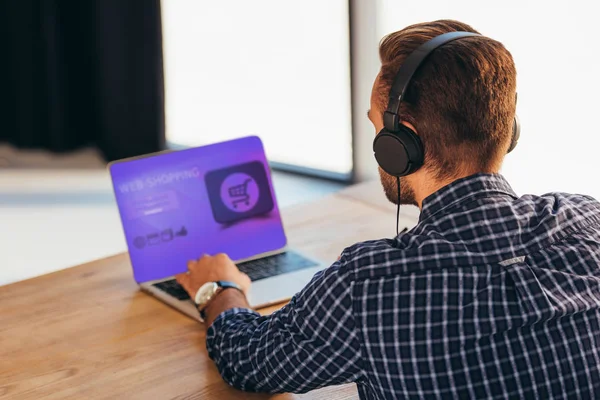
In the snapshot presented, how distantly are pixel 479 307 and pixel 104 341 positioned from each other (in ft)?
2.26

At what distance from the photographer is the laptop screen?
171cm

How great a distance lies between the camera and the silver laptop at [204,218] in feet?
5.58

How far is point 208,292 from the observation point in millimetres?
1540

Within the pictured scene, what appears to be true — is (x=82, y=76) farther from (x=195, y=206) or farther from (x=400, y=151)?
(x=400, y=151)

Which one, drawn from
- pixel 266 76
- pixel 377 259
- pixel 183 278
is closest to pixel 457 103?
pixel 377 259

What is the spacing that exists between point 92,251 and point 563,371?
9.11ft

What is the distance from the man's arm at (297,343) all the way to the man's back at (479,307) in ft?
0.09

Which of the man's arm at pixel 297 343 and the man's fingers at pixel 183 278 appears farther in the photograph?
the man's fingers at pixel 183 278

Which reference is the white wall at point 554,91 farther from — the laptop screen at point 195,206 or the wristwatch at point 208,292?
the wristwatch at point 208,292

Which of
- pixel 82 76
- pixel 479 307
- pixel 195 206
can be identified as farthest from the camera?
pixel 82 76

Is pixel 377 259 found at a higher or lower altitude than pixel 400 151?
lower

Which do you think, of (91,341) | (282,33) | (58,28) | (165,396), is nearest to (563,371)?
(165,396)

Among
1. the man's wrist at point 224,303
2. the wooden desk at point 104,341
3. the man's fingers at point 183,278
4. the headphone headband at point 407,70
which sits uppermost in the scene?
the headphone headband at point 407,70

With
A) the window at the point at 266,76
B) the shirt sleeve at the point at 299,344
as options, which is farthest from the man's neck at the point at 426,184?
the window at the point at 266,76
